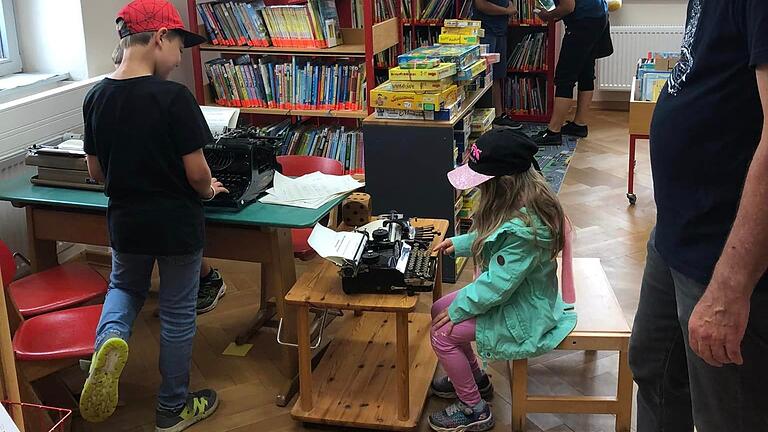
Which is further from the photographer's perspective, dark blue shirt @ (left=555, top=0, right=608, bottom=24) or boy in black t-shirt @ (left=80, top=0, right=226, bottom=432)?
dark blue shirt @ (left=555, top=0, right=608, bottom=24)

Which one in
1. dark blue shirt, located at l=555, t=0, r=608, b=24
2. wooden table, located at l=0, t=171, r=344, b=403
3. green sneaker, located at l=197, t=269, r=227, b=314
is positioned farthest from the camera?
dark blue shirt, located at l=555, t=0, r=608, b=24

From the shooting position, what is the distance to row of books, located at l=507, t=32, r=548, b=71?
6785 mm

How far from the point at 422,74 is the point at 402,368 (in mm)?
1456

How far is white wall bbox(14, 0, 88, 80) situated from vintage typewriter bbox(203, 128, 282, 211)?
156 cm

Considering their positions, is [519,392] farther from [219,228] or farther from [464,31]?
[464,31]

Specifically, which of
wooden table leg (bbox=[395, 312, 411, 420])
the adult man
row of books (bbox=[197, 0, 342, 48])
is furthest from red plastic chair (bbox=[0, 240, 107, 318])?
the adult man

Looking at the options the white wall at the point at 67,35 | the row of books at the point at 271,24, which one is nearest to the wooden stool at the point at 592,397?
the row of books at the point at 271,24

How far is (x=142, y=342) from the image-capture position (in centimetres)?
349

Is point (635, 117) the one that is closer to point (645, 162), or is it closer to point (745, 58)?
point (645, 162)

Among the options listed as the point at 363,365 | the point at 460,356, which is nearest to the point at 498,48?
the point at 363,365

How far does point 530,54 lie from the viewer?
22.4 feet

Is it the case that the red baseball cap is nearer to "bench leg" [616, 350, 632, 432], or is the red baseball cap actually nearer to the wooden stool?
the wooden stool

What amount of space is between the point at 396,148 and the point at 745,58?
240 cm

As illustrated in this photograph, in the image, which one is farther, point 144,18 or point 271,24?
point 271,24
